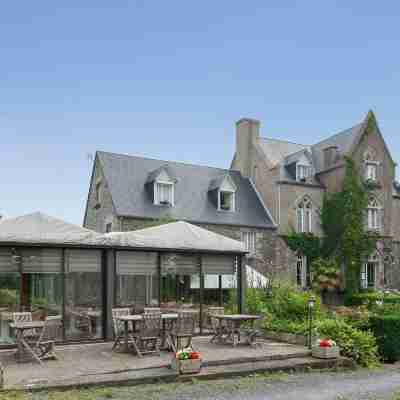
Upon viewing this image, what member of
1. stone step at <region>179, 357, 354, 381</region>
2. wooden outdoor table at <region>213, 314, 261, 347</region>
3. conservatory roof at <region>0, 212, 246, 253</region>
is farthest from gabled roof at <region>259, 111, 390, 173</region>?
stone step at <region>179, 357, 354, 381</region>

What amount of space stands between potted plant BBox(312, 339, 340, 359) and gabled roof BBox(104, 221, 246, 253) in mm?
3710

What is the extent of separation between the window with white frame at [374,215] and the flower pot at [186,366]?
24.8m

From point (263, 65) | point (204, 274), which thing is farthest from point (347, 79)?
point (204, 274)

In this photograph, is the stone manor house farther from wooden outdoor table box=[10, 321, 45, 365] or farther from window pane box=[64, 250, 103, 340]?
wooden outdoor table box=[10, 321, 45, 365]

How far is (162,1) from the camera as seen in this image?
13484 millimetres

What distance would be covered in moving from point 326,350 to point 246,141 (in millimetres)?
22974

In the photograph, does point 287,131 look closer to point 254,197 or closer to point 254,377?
point 254,197

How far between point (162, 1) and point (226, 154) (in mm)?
22645

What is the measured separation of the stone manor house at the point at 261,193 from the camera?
27625 millimetres

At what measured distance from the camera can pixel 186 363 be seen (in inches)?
377

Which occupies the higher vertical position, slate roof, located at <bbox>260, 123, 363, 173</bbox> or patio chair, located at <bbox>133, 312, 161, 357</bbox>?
slate roof, located at <bbox>260, 123, 363, 173</bbox>

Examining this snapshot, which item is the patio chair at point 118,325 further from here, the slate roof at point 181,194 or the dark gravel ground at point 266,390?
the slate roof at point 181,194

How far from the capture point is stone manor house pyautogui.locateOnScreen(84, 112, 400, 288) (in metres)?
27.6

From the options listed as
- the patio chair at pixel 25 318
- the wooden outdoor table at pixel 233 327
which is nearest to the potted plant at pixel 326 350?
the wooden outdoor table at pixel 233 327
